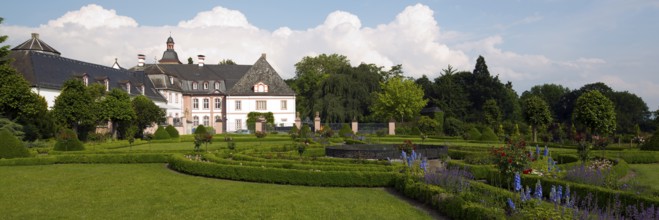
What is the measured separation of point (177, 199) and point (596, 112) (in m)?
27.7

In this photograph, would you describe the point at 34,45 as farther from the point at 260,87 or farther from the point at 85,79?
the point at 260,87

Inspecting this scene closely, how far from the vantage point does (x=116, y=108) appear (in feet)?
118

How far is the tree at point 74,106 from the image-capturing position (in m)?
32.4

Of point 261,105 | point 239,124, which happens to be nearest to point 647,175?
point 261,105

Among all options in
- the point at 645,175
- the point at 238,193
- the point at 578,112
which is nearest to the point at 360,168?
the point at 238,193

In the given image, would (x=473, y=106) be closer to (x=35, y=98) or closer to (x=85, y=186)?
(x=35, y=98)

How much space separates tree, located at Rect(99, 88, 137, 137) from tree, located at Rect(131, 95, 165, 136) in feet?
6.46

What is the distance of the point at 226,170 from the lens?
14.9 m

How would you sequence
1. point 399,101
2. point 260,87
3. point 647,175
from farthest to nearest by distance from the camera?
point 260,87, point 399,101, point 647,175

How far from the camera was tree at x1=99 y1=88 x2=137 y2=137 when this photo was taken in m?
35.7

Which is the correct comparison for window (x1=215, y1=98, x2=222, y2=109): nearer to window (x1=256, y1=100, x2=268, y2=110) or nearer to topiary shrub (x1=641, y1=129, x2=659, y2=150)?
window (x1=256, y1=100, x2=268, y2=110)

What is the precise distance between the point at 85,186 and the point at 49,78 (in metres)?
31.3

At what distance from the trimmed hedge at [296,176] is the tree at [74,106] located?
21.2 metres

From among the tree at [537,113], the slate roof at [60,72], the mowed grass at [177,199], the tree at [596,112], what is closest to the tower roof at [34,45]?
the slate roof at [60,72]
